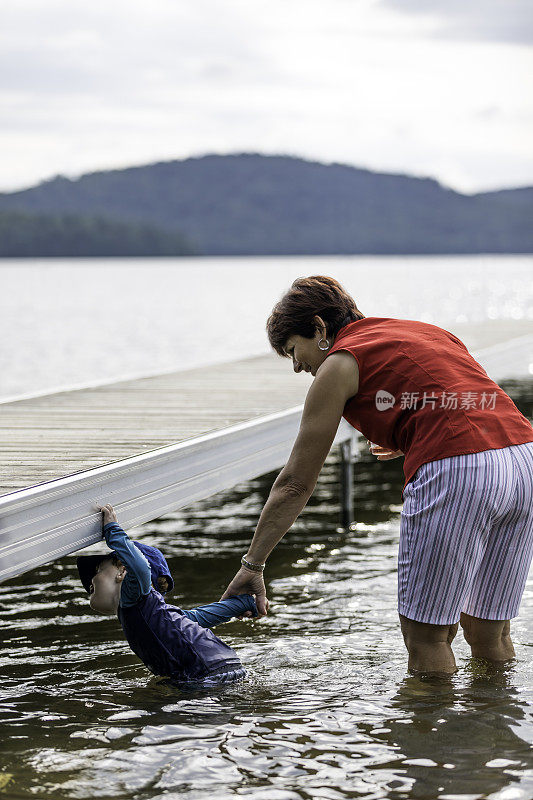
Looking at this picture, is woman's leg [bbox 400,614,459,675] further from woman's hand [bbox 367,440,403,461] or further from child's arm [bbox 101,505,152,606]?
child's arm [bbox 101,505,152,606]

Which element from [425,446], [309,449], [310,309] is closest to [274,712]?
[309,449]

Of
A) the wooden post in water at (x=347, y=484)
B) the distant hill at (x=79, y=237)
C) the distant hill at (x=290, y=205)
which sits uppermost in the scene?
the distant hill at (x=290, y=205)

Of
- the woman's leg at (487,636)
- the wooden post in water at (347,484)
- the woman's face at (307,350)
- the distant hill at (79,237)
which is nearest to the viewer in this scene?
the woman's face at (307,350)

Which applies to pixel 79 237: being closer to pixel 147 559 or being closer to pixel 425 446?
pixel 147 559

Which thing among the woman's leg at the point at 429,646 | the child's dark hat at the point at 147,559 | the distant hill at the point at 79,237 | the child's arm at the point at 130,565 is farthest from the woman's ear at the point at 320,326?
the distant hill at the point at 79,237

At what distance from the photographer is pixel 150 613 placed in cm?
454

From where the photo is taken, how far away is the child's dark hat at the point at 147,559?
4.57 meters

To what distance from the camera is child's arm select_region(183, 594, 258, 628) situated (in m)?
4.21

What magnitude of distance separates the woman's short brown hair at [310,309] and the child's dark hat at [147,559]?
52.1 inches

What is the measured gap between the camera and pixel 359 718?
14.5 feet

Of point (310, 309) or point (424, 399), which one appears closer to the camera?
point (424, 399)

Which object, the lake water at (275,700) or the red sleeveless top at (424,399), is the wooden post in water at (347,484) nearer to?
the lake water at (275,700)

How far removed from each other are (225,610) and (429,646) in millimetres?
948

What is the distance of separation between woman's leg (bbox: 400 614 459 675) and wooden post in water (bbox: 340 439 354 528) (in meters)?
5.43
